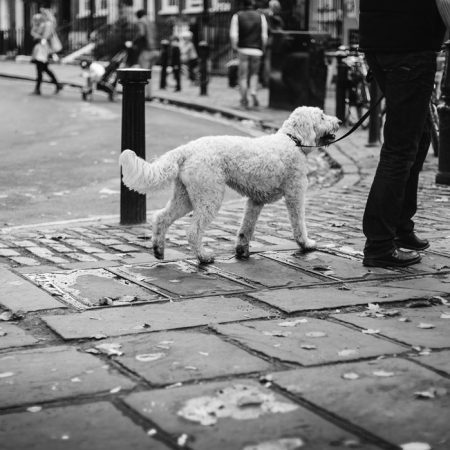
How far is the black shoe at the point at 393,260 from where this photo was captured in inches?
230

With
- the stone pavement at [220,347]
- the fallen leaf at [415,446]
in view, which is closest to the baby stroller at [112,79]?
the stone pavement at [220,347]

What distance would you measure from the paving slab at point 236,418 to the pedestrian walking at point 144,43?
58.9 feet

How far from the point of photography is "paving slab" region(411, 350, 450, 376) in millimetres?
3893

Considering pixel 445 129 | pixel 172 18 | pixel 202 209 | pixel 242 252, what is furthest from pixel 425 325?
pixel 172 18

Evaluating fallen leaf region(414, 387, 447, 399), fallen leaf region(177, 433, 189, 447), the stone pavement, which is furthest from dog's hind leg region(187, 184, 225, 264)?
fallen leaf region(177, 433, 189, 447)

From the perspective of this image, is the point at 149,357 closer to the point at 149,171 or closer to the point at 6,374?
the point at 6,374

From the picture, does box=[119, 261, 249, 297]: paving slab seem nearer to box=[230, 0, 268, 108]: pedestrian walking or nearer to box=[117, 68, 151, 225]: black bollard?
box=[117, 68, 151, 225]: black bollard

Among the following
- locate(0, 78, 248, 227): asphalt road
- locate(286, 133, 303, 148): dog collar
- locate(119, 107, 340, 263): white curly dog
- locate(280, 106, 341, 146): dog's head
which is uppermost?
locate(280, 106, 341, 146): dog's head

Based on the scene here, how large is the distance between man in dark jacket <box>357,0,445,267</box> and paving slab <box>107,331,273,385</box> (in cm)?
183

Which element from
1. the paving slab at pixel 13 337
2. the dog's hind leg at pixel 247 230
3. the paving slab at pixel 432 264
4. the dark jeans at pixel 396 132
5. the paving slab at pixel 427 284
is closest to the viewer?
the paving slab at pixel 13 337

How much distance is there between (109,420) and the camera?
332 cm

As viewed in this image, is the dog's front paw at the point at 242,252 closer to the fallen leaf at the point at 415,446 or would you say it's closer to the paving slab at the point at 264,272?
the paving slab at the point at 264,272

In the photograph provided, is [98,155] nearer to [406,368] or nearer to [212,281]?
[212,281]

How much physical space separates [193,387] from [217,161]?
7.86ft
